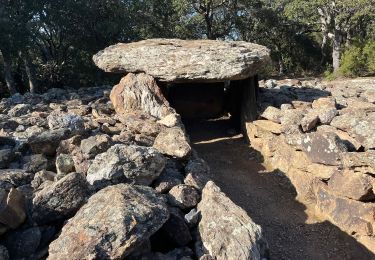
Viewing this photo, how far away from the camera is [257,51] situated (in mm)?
10586

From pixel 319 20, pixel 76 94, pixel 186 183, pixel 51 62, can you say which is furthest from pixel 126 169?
pixel 319 20

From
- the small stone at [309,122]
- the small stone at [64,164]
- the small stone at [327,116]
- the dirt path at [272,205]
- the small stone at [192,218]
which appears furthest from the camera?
the small stone at [327,116]

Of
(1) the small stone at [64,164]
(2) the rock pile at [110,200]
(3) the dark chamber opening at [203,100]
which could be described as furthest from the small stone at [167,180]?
(3) the dark chamber opening at [203,100]

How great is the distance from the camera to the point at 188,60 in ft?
34.9

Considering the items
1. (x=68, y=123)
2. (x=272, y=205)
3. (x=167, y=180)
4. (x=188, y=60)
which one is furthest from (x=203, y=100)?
(x=167, y=180)

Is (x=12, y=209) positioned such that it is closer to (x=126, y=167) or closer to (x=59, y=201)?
(x=59, y=201)

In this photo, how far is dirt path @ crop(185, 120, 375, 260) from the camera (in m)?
6.86

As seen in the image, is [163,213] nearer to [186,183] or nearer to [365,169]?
[186,183]

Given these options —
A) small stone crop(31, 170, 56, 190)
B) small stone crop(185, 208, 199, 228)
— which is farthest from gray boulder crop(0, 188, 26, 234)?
small stone crop(185, 208, 199, 228)

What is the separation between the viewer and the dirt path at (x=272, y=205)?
686cm

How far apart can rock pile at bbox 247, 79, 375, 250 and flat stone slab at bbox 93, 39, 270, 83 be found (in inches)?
58.6

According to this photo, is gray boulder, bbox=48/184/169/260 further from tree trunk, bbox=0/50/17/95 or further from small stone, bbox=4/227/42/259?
tree trunk, bbox=0/50/17/95

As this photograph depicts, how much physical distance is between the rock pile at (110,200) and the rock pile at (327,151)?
2.58 m

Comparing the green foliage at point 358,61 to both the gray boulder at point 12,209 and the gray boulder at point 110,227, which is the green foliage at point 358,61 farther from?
the gray boulder at point 12,209
